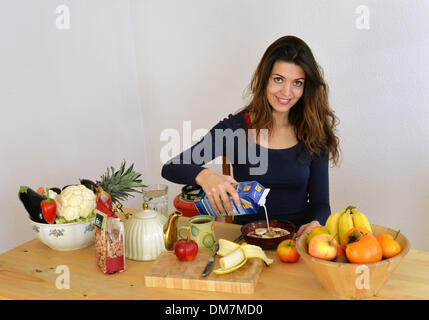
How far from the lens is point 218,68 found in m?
2.92

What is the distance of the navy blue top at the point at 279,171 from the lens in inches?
78.7

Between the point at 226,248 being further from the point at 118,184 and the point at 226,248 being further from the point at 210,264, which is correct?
the point at 118,184

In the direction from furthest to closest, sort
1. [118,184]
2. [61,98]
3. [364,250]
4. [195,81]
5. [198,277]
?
[195,81] < [61,98] < [118,184] < [198,277] < [364,250]

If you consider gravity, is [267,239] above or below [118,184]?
below

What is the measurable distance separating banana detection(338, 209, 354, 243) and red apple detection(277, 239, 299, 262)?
6.2 inches

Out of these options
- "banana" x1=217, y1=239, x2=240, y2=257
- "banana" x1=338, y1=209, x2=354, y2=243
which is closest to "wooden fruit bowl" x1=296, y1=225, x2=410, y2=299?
"banana" x1=338, y1=209, x2=354, y2=243

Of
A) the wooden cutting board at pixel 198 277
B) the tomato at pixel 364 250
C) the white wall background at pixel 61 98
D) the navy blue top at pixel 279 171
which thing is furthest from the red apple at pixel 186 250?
the white wall background at pixel 61 98

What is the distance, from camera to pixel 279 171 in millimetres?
2002

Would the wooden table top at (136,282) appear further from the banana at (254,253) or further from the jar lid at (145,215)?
the jar lid at (145,215)

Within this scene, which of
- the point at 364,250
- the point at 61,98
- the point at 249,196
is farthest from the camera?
the point at 61,98

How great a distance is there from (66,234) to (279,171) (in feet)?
3.16

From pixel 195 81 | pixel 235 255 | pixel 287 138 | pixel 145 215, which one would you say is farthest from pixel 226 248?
pixel 195 81

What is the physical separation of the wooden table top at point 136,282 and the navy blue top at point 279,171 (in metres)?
0.59
